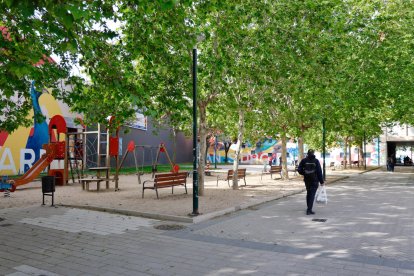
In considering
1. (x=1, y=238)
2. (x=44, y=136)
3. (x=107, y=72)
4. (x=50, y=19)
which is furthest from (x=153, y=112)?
(x=44, y=136)

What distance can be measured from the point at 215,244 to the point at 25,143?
2174 cm

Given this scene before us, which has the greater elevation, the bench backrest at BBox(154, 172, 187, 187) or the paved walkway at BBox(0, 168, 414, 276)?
the bench backrest at BBox(154, 172, 187, 187)

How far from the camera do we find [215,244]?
739 centimetres

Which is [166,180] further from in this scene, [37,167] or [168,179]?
[37,167]

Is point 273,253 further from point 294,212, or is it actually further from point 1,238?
point 1,238

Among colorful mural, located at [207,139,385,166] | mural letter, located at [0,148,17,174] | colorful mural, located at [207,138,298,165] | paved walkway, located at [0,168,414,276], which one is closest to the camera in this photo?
paved walkway, located at [0,168,414,276]

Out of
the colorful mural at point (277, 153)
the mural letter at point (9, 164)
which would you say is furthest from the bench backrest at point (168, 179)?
the colorful mural at point (277, 153)

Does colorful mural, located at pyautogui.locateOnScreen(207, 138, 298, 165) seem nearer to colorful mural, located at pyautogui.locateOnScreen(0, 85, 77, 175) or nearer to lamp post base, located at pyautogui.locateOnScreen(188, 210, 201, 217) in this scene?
colorful mural, located at pyautogui.locateOnScreen(0, 85, 77, 175)

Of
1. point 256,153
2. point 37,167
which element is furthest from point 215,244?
point 256,153

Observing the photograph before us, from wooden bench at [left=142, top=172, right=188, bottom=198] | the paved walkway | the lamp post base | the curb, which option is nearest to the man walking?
the paved walkway

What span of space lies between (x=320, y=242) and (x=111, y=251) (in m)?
4.08

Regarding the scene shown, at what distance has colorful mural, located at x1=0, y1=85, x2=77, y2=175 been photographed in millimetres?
23875

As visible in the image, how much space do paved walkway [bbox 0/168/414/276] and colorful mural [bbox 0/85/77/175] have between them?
1422 centimetres

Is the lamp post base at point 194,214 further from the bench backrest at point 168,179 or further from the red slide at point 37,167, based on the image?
the red slide at point 37,167
